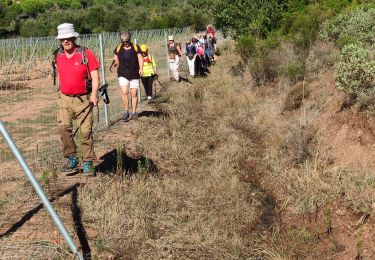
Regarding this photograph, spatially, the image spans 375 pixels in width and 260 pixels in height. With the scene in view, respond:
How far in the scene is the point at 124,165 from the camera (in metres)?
7.26

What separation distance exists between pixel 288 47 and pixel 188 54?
4962 mm

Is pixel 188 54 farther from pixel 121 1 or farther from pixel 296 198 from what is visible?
pixel 121 1

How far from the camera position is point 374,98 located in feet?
24.7

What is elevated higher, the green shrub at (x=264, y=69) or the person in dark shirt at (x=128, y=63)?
the person in dark shirt at (x=128, y=63)

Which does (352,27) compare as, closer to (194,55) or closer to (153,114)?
(153,114)

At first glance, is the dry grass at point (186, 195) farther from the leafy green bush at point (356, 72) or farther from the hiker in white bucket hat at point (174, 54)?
the hiker in white bucket hat at point (174, 54)

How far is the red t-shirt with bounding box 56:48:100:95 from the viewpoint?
5.68 meters

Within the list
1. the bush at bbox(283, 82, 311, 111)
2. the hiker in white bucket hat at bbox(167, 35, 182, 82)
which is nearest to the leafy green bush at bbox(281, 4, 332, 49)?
the bush at bbox(283, 82, 311, 111)

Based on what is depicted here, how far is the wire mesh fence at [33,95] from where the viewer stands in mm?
9109

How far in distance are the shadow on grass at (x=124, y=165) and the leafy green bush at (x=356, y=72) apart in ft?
10.3

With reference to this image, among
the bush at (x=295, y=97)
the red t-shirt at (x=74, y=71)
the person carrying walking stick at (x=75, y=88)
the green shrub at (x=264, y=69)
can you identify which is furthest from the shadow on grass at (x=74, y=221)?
the green shrub at (x=264, y=69)

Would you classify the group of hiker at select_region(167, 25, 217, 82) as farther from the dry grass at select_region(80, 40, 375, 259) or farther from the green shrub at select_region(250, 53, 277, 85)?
the dry grass at select_region(80, 40, 375, 259)

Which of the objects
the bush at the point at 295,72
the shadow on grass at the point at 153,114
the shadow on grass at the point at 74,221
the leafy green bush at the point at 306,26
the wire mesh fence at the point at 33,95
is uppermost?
the leafy green bush at the point at 306,26

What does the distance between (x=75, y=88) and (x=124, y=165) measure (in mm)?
1760
